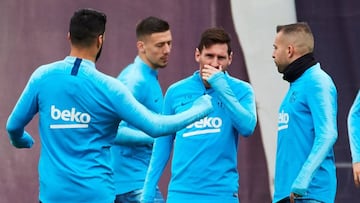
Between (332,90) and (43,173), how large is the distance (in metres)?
1.78

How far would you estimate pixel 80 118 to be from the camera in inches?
202

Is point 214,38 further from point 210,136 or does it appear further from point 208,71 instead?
point 210,136

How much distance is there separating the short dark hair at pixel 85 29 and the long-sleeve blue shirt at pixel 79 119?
114mm

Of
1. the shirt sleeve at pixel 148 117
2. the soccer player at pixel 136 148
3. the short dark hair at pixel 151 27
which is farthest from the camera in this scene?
the short dark hair at pixel 151 27

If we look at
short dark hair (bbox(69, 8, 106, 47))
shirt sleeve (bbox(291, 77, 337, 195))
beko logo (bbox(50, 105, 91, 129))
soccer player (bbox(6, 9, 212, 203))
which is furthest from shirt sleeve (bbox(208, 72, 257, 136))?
beko logo (bbox(50, 105, 91, 129))

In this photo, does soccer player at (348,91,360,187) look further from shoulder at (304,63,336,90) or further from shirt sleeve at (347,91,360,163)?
shoulder at (304,63,336,90)

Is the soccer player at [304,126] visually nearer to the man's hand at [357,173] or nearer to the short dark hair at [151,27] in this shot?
the man's hand at [357,173]

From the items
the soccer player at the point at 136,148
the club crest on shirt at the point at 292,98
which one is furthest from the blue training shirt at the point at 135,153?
the club crest on shirt at the point at 292,98

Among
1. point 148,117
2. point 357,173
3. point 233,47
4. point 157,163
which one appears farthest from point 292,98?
point 233,47

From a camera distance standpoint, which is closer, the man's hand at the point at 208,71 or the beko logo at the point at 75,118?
the beko logo at the point at 75,118

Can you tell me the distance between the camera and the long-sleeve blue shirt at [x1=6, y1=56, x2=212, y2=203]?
5.14 meters

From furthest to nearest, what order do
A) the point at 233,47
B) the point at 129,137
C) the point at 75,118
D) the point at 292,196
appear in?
the point at 233,47
the point at 129,137
the point at 292,196
the point at 75,118

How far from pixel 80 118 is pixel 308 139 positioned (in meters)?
1.45

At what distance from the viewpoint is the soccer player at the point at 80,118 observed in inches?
202
